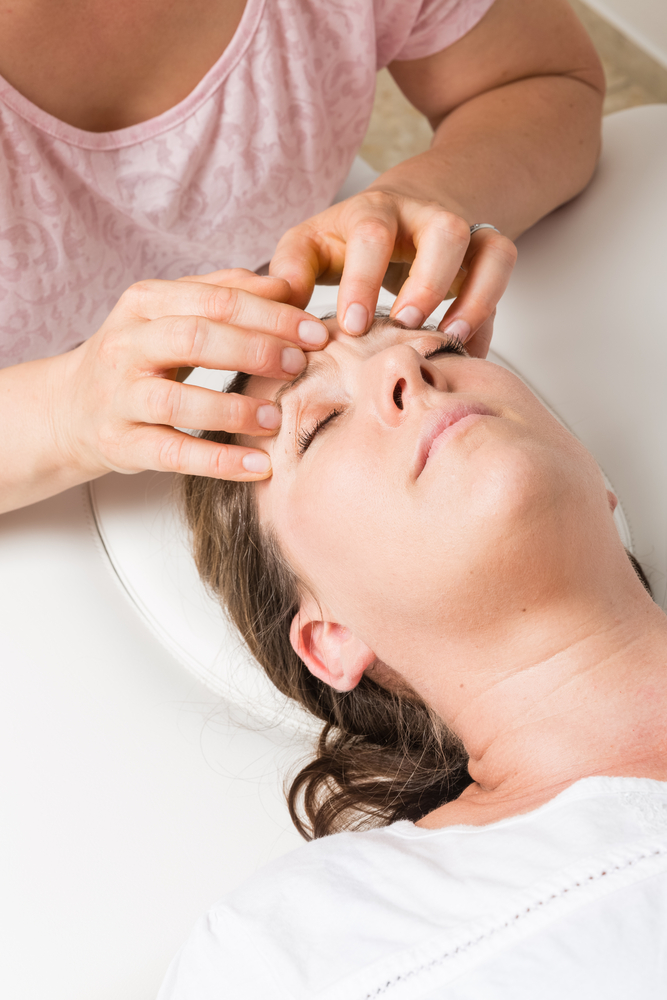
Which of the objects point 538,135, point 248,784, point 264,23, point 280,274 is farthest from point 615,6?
point 248,784

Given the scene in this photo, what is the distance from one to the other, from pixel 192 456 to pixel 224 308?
168mm

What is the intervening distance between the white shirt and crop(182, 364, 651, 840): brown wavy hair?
24cm

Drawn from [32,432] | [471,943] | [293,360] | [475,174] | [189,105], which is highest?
[189,105]

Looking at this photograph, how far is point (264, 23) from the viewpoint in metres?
1.12

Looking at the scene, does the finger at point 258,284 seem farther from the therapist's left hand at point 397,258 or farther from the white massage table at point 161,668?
the white massage table at point 161,668

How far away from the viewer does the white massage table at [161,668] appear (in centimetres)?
98

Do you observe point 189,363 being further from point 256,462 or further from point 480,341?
point 480,341

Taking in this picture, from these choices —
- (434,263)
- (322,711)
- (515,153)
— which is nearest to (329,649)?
(322,711)

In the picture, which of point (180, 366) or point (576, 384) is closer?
point (180, 366)

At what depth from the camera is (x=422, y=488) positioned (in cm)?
86

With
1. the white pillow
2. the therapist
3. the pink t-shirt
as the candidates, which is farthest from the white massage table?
the pink t-shirt

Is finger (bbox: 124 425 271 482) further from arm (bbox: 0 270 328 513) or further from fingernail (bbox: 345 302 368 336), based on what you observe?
fingernail (bbox: 345 302 368 336)

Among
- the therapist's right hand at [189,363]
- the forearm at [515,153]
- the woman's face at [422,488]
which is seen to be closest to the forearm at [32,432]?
the therapist's right hand at [189,363]

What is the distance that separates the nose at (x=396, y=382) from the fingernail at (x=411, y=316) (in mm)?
70
